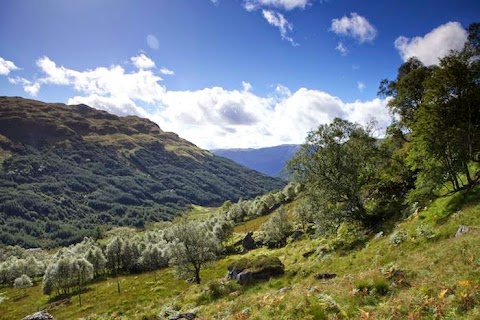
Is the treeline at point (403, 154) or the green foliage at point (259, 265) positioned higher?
the treeline at point (403, 154)

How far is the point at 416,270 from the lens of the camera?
1886 cm

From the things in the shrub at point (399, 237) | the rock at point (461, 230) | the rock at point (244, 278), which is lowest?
the rock at point (244, 278)

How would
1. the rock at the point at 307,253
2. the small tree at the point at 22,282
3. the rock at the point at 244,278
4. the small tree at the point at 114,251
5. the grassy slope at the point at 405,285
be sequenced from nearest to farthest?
the grassy slope at the point at 405,285 → the rock at the point at 244,278 → the rock at the point at 307,253 → the small tree at the point at 114,251 → the small tree at the point at 22,282

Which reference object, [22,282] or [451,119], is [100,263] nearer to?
[22,282]

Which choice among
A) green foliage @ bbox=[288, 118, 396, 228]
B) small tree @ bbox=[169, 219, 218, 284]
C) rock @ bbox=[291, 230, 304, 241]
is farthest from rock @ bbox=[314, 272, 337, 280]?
rock @ bbox=[291, 230, 304, 241]

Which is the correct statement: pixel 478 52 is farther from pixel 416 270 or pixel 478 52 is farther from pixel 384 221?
pixel 416 270

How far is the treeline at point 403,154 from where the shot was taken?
31844mm

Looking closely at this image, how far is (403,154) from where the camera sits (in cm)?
5209

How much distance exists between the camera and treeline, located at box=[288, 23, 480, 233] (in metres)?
31.8

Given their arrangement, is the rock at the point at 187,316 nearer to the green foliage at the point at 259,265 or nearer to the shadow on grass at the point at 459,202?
the green foliage at the point at 259,265

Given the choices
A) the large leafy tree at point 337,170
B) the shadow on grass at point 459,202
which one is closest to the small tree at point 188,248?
the large leafy tree at point 337,170

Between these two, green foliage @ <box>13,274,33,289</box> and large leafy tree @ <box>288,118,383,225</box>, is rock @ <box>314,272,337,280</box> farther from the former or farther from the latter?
green foliage @ <box>13,274,33,289</box>

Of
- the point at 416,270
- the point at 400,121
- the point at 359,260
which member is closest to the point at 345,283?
the point at 416,270

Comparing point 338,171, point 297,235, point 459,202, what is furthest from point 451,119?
point 297,235
